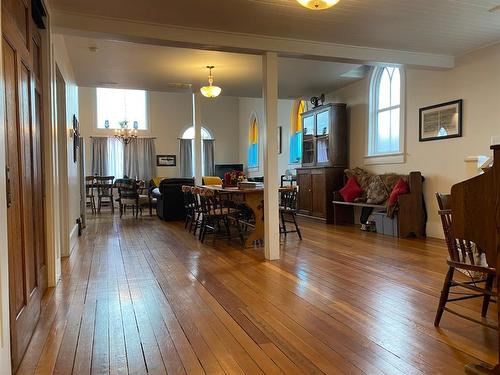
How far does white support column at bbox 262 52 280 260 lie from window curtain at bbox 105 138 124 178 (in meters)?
9.11

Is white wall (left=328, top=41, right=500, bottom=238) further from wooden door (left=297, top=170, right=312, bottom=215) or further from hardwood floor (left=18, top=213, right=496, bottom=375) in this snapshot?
wooden door (left=297, top=170, right=312, bottom=215)

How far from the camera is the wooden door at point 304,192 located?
786cm

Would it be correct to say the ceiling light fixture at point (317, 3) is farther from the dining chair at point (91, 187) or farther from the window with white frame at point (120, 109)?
the window with white frame at point (120, 109)

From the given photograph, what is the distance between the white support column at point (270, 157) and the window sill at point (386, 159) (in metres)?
2.83

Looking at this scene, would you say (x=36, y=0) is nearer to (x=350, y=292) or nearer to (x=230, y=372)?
(x=230, y=372)

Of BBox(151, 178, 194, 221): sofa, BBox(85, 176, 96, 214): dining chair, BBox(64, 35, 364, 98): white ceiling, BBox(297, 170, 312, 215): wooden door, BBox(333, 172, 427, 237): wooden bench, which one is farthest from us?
BBox(85, 176, 96, 214): dining chair

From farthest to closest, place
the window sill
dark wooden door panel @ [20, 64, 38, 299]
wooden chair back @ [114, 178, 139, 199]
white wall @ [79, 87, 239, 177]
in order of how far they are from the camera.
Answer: white wall @ [79, 87, 239, 177]
wooden chair back @ [114, 178, 139, 199]
the window sill
dark wooden door panel @ [20, 64, 38, 299]

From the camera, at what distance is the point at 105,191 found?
10938 mm

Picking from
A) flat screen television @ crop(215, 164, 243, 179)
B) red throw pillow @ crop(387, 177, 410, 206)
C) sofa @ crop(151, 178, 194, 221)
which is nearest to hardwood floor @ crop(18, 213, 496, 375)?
red throw pillow @ crop(387, 177, 410, 206)

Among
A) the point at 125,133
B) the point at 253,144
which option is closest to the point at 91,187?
the point at 125,133

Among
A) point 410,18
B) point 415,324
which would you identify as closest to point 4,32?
point 415,324

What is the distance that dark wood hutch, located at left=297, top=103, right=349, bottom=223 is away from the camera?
736 cm

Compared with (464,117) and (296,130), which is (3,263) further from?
(296,130)

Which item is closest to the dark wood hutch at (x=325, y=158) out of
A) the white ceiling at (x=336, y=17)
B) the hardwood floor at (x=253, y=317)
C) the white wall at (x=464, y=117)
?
the white wall at (x=464, y=117)
